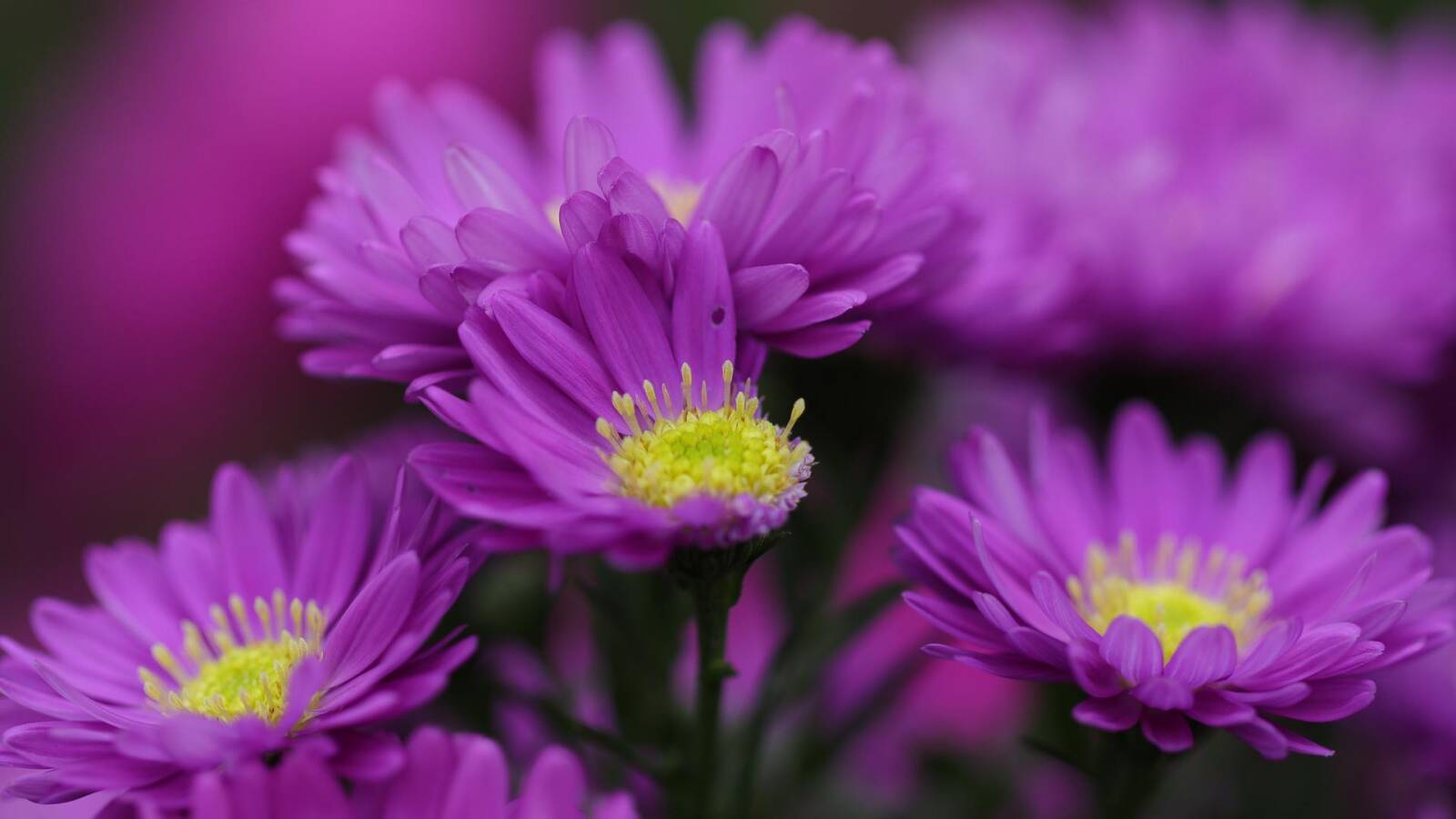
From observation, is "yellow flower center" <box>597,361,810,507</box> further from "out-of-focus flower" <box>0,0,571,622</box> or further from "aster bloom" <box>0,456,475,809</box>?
"out-of-focus flower" <box>0,0,571,622</box>

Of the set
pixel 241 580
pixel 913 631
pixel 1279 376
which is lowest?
pixel 913 631

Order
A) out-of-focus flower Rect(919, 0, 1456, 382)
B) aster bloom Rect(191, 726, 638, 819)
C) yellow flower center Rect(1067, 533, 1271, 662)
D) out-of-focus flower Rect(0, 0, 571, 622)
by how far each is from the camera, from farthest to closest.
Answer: out-of-focus flower Rect(0, 0, 571, 622) < out-of-focus flower Rect(919, 0, 1456, 382) < yellow flower center Rect(1067, 533, 1271, 662) < aster bloom Rect(191, 726, 638, 819)

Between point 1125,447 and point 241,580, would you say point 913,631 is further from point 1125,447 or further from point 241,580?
point 241,580

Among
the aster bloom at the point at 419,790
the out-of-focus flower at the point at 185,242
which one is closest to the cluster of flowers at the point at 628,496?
the aster bloom at the point at 419,790

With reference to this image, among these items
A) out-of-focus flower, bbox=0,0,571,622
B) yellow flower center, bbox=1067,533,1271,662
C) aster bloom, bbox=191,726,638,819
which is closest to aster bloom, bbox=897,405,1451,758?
yellow flower center, bbox=1067,533,1271,662

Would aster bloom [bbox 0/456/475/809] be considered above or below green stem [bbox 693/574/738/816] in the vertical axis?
above

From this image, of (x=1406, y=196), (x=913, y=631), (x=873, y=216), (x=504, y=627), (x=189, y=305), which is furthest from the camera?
(x=189, y=305)

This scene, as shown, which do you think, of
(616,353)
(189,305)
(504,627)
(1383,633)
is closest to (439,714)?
(504,627)
